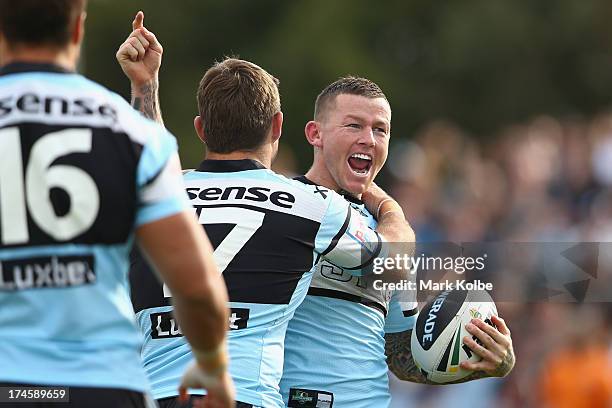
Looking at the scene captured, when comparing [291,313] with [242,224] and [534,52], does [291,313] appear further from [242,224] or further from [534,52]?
[534,52]

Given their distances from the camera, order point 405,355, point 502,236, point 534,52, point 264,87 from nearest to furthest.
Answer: point 264,87, point 405,355, point 502,236, point 534,52

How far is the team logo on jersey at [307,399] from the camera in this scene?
6.55 m

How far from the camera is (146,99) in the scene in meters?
6.68

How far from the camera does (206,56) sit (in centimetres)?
2945

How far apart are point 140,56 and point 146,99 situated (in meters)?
0.22

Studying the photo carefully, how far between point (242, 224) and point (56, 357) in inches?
69.2

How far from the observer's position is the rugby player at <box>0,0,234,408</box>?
4.20 m

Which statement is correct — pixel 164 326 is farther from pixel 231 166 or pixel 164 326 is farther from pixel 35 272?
pixel 35 272

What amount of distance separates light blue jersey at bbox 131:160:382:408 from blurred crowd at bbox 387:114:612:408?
501 cm

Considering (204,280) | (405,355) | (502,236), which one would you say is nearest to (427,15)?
(502,236)

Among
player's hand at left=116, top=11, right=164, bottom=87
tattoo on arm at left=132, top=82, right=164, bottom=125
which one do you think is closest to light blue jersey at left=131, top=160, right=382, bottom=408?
tattoo on arm at left=132, top=82, right=164, bottom=125

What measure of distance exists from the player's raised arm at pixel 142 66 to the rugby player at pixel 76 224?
2.13 meters

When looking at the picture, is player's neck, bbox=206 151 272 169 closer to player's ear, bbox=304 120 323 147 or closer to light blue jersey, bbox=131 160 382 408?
light blue jersey, bbox=131 160 382 408

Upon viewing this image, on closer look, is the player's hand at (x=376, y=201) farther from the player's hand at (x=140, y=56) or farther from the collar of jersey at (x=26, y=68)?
the collar of jersey at (x=26, y=68)
